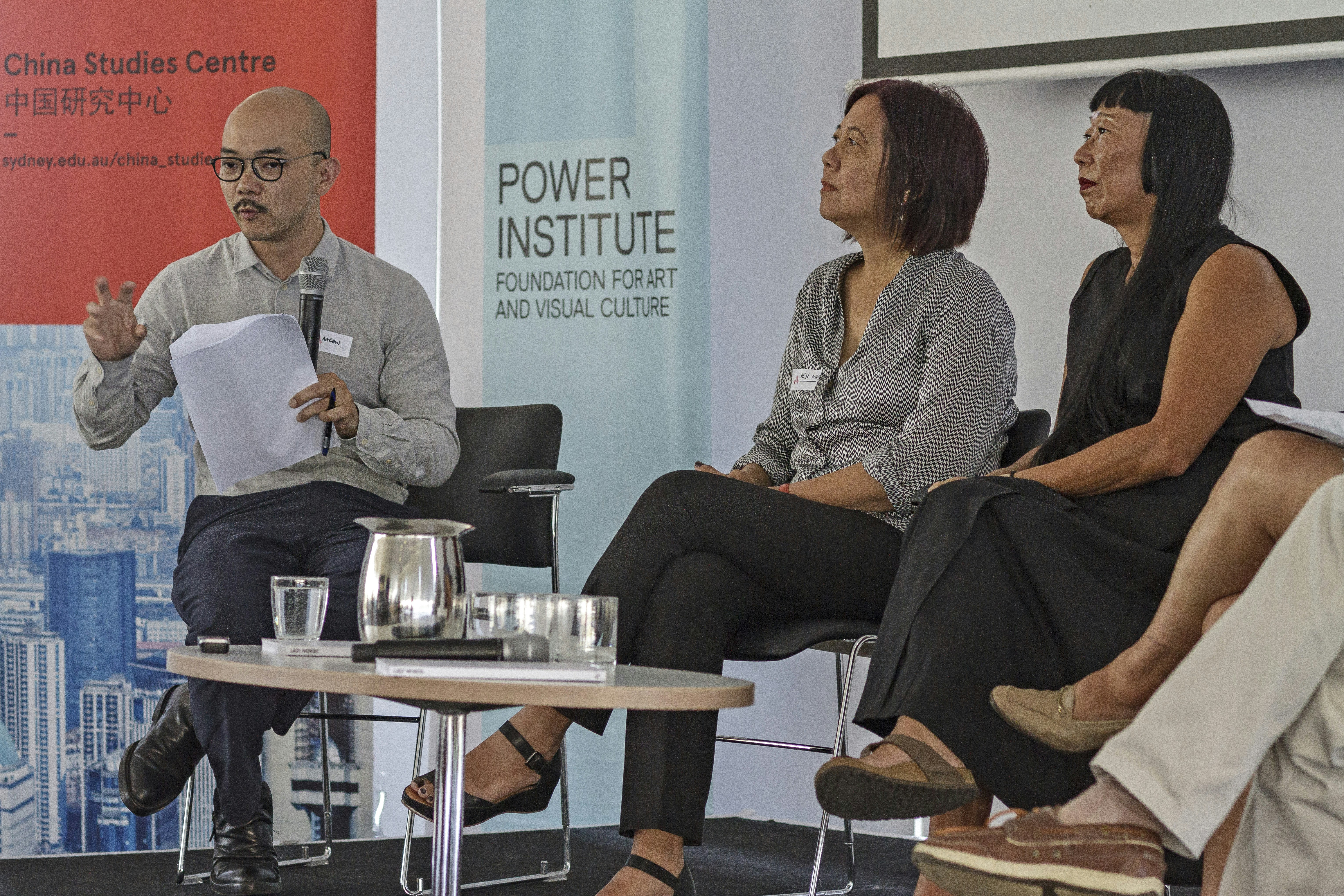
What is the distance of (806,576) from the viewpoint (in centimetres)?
221

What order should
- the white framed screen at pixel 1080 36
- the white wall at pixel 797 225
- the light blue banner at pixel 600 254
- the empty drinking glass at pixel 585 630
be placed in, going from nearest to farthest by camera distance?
the empty drinking glass at pixel 585 630, the white framed screen at pixel 1080 36, the white wall at pixel 797 225, the light blue banner at pixel 600 254

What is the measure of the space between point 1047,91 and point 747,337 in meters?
0.97

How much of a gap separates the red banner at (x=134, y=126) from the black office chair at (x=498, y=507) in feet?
2.66

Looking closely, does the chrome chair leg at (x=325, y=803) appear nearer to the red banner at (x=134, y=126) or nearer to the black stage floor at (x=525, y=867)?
the black stage floor at (x=525, y=867)

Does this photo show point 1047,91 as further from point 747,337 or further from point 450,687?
point 450,687

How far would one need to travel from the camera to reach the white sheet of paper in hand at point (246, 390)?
2318 mm

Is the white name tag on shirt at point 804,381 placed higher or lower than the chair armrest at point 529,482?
higher

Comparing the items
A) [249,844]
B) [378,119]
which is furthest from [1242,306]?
[378,119]

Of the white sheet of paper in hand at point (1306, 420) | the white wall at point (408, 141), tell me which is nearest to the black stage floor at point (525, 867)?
the white wall at point (408, 141)

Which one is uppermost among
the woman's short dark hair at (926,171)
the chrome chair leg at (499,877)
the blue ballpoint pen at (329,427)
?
the woman's short dark hair at (926,171)

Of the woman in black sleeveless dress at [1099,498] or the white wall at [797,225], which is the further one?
the white wall at [797,225]

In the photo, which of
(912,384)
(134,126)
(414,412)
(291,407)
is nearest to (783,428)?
(912,384)

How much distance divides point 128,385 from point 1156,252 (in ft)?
6.39

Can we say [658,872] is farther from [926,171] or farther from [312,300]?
[926,171]
